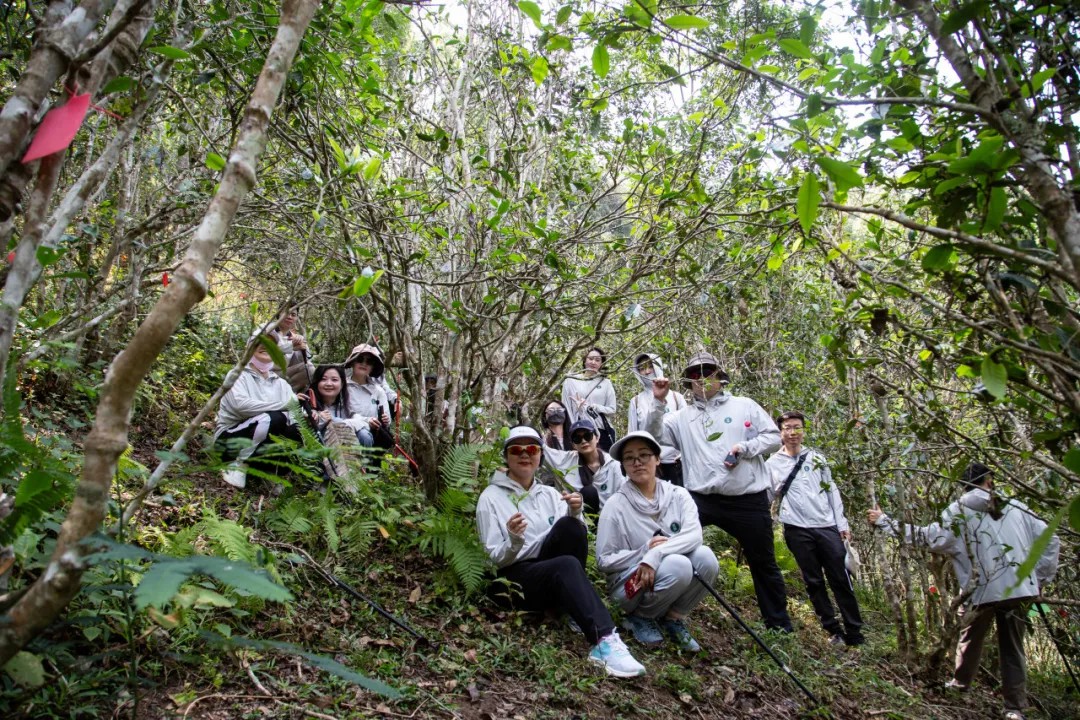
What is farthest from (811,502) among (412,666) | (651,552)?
(412,666)

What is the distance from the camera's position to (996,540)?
548 cm

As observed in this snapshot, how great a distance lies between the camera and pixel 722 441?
Answer: 605 cm

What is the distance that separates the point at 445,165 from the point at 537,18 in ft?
14.3

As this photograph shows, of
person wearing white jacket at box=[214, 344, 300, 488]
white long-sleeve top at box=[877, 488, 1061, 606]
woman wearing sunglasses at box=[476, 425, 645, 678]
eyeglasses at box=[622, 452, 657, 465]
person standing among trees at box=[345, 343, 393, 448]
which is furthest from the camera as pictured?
person standing among trees at box=[345, 343, 393, 448]

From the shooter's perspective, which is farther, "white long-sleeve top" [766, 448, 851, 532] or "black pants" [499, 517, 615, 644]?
"white long-sleeve top" [766, 448, 851, 532]

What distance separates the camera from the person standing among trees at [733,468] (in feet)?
18.9

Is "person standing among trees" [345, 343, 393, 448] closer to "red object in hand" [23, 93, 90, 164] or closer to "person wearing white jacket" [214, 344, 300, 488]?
"person wearing white jacket" [214, 344, 300, 488]

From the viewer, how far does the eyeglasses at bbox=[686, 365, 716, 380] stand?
6.22 meters

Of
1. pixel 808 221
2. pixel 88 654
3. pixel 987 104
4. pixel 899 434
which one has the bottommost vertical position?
pixel 88 654

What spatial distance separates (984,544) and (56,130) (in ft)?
21.5

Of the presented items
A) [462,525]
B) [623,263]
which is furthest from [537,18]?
[623,263]

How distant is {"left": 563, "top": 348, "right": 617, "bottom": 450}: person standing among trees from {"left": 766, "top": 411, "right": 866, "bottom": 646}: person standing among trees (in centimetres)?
185

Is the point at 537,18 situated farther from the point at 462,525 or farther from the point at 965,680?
the point at 965,680

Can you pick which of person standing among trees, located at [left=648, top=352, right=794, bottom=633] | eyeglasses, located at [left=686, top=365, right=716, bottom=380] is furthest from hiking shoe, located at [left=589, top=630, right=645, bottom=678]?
eyeglasses, located at [left=686, top=365, right=716, bottom=380]
